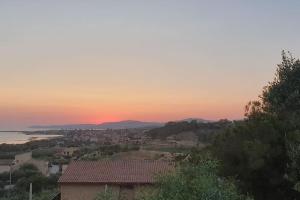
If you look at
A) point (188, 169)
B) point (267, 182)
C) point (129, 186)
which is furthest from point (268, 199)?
point (129, 186)

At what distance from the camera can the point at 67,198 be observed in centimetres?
3431

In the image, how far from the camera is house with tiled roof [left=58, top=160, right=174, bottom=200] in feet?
114

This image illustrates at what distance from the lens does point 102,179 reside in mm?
35281

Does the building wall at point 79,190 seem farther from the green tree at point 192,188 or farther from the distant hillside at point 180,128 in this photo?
the distant hillside at point 180,128

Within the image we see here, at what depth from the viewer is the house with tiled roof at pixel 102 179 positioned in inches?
1363

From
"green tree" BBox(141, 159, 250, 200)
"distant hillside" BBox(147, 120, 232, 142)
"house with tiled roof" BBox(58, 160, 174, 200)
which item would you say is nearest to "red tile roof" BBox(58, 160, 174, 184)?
"house with tiled roof" BBox(58, 160, 174, 200)

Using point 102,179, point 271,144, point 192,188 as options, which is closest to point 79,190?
point 102,179

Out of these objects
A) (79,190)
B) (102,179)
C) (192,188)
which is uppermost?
(192,188)

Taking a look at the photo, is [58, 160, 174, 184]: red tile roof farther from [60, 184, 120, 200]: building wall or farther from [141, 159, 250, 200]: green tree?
[141, 159, 250, 200]: green tree

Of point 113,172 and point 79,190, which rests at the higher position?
point 113,172

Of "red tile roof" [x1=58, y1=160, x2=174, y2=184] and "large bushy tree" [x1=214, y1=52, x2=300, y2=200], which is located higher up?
"large bushy tree" [x1=214, y1=52, x2=300, y2=200]

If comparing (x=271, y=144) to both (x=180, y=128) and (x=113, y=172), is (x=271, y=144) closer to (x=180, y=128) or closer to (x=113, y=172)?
(x=113, y=172)

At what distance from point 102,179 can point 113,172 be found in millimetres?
1478

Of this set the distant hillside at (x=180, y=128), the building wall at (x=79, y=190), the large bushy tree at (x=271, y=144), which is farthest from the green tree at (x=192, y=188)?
the distant hillside at (x=180, y=128)
